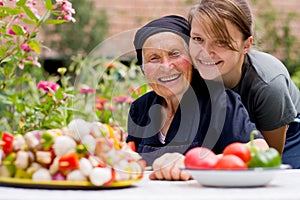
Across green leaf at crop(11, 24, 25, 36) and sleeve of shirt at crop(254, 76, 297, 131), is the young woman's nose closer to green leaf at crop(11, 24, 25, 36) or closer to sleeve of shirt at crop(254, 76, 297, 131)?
sleeve of shirt at crop(254, 76, 297, 131)

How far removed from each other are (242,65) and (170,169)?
971mm

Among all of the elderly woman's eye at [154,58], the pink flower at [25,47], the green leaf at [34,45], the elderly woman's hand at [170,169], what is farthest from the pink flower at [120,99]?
the elderly woman's hand at [170,169]

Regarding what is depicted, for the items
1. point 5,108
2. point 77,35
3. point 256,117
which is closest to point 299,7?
point 77,35

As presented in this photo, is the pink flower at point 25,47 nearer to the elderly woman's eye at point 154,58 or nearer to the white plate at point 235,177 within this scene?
the elderly woman's eye at point 154,58

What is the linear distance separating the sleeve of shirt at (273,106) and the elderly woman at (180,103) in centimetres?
42

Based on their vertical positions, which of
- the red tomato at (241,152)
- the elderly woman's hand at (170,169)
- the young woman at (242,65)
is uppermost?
the young woman at (242,65)

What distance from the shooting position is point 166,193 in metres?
1.62

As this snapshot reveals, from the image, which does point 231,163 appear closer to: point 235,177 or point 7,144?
point 235,177

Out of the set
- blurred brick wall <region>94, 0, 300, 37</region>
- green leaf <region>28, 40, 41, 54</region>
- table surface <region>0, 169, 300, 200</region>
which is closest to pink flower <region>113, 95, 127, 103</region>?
green leaf <region>28, 40, 41, 54</region>

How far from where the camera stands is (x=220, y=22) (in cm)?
252

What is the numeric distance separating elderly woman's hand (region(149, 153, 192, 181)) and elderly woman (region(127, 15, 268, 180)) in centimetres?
12

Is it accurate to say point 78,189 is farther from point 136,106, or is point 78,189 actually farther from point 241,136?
point 136,106

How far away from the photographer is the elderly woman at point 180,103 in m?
2.18

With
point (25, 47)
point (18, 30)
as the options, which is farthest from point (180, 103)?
point (25, 47)
